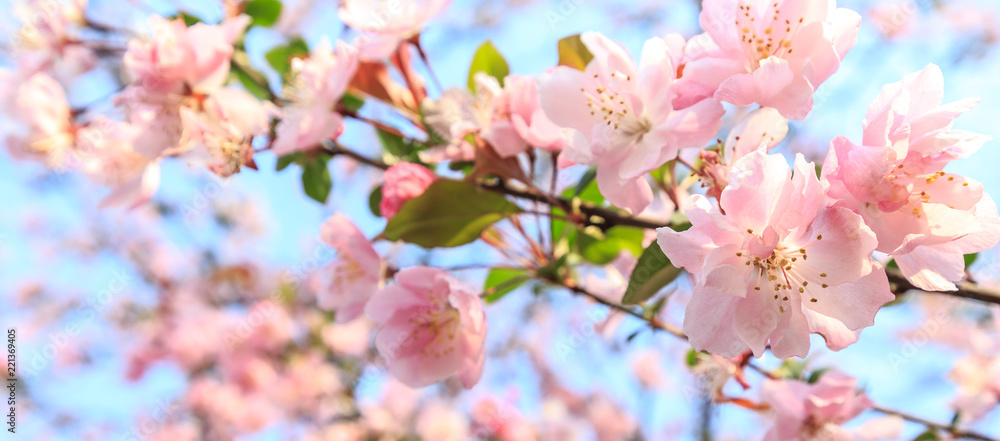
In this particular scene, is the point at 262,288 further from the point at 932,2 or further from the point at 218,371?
the point at 932,2

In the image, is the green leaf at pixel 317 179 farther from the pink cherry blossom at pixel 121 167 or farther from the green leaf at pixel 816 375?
the green leaf at pixel 816 375

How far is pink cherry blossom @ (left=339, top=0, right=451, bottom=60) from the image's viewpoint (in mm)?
1064

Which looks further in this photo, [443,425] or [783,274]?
[443,425]

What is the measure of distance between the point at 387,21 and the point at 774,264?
815mm

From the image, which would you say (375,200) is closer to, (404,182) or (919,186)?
(404,182)

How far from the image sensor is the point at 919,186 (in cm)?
60

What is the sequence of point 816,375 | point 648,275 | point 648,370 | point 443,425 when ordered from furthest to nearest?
point 648,370
point 443,425
point 816,375
point 648,275

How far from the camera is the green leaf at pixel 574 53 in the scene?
2.73 ft

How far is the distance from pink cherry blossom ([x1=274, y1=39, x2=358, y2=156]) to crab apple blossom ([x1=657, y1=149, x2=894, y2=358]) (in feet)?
2.08

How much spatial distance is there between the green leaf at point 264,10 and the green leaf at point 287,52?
68mm

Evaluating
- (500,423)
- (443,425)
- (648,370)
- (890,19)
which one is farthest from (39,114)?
(890,19)

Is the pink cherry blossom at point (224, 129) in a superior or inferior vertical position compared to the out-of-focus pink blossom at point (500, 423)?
superior

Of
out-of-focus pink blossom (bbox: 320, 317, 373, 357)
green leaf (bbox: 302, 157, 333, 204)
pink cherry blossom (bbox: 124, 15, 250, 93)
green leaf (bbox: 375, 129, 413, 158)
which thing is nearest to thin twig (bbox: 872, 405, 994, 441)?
green leaf (bbox: 375, 129, 413, 158)

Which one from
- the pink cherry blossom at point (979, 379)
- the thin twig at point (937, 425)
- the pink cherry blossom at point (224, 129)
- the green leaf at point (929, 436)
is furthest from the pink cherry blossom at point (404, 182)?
the pink cherry blossom at point (979, 379)
